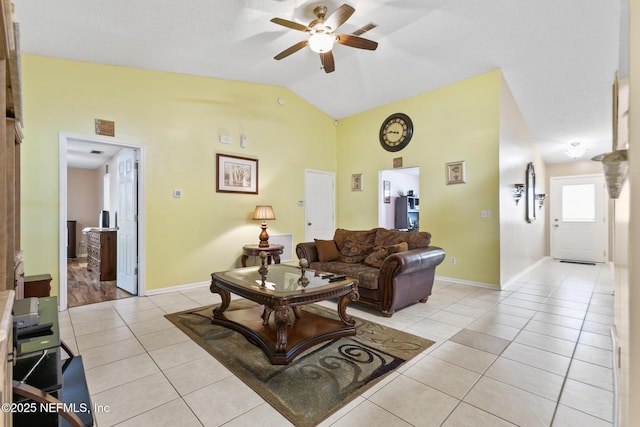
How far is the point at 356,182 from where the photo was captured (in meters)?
6.13

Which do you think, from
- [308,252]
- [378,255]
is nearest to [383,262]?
[378,255]

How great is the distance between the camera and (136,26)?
297 cm

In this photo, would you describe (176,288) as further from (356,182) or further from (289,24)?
(356,182)

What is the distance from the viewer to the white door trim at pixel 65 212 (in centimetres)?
338

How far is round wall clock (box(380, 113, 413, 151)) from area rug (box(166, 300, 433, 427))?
3566 millimetres

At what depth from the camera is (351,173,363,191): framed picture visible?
6.05 m

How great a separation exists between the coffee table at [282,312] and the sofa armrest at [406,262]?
1.82 feet

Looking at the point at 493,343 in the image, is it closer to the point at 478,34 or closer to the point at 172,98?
the point at 478,34

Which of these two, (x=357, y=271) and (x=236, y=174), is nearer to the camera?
(x=357, y=271)

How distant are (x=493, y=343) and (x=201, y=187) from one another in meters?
4.04

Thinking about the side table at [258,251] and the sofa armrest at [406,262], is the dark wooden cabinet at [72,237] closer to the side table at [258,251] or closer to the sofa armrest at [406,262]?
the side table at [258,251]

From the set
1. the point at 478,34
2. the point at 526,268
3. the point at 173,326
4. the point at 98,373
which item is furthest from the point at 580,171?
the point at 98,373

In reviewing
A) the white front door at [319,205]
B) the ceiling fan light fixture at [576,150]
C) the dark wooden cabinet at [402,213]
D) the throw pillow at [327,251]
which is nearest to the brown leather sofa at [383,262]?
the throw pillow at [327,251]

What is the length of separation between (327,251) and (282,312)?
1.96 meters
